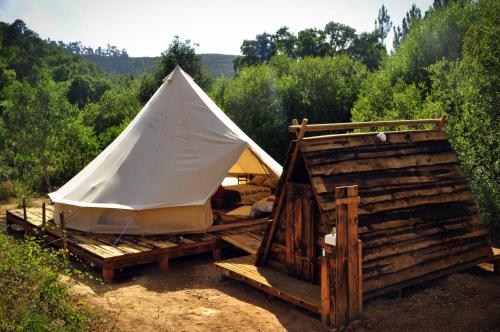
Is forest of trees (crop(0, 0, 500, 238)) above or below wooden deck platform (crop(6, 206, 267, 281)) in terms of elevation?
above

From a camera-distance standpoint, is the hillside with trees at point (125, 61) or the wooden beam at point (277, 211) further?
the hillside with trees at point (125, 61)

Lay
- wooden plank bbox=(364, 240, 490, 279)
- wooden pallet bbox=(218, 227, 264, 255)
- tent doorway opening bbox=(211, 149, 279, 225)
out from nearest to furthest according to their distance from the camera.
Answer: wooden plank bbox=(364, 240, 490, 279) → wooden pallet bbox=(218, 227, 264, 255) → tent doorway opening bbox=(211, 149, 279, 225)

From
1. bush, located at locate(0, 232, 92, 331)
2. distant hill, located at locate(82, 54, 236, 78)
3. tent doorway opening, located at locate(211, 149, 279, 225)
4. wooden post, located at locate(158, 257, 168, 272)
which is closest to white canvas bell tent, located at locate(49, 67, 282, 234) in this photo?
tent doorway opening, located at locate(211, 149, 279, 225)

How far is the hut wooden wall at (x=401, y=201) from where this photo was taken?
6.62 m

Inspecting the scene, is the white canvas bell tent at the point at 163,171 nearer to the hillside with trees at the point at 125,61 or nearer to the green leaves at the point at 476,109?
the green leaves at the point at 476,109

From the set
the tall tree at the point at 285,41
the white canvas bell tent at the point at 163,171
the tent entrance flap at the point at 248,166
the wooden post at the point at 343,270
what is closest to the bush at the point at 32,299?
the wooden post at the point at 343,270

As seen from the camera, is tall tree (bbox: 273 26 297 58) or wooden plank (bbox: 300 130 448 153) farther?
tall tree (bbox: 273 26 297 58)

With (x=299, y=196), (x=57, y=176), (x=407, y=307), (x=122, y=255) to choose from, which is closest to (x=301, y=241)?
(x=299, y=196)

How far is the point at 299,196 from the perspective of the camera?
23.2 ft

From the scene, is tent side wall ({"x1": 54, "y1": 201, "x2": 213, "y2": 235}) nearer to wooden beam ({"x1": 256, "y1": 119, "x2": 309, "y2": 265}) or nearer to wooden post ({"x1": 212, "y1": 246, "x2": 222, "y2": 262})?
wooden post ({"x1": 212, "y1": 246, "x2": 222, "y2": 262})

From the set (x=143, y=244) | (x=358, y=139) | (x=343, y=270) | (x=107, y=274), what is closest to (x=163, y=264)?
(x=143, y=244)

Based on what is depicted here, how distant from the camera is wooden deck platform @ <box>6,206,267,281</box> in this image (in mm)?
8117

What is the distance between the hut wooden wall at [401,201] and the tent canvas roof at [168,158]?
3267 mm

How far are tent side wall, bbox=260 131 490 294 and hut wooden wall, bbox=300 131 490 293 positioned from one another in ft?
0.05
